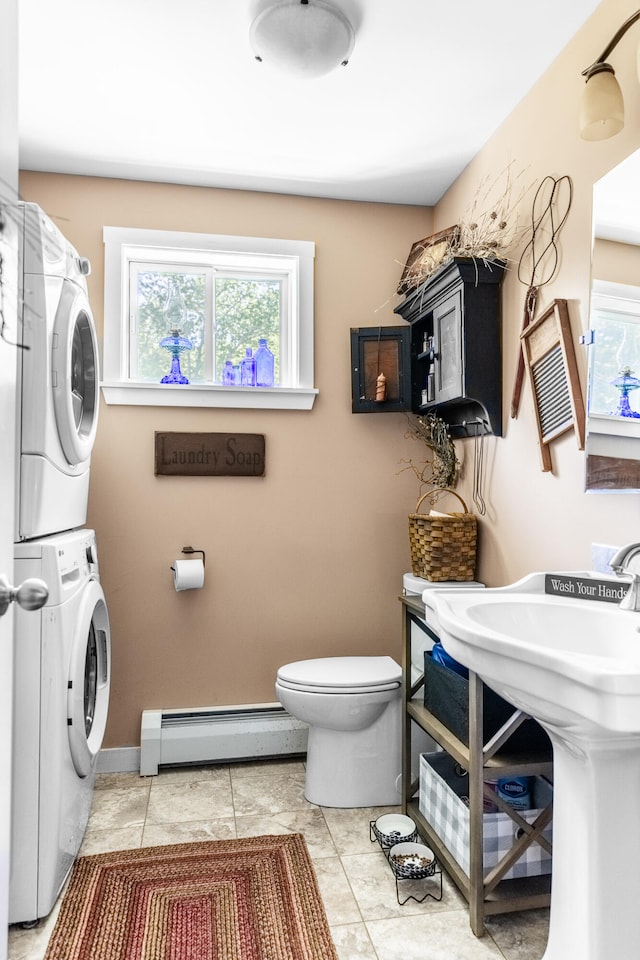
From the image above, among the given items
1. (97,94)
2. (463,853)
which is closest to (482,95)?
(97,94)

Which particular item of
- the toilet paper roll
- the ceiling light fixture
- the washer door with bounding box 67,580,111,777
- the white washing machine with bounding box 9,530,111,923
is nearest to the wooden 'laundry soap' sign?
the toilet paper roll

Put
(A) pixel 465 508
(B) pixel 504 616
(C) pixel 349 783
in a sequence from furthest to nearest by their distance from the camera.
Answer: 1. (A) pixel 465 508
2. (C) pixel 349 783
3. (B) pixel 504 616

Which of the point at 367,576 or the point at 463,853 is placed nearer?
the point at 463,853

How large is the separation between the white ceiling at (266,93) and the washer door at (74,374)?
2.36 ft

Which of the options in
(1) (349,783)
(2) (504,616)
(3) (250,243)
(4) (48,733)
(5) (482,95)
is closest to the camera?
(2) (504,616)

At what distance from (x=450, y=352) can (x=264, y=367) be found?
2.83 ft

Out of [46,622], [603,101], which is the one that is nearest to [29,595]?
[46,622]

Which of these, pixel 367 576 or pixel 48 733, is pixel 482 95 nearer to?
pixel 367 576

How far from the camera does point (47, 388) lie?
1765mm

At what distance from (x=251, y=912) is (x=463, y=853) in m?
0.60

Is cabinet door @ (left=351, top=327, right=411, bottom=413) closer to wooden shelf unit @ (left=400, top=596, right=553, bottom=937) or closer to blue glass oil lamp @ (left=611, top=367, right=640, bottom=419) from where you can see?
blue glass oil lamp @ (left=611, top=367, right=640, bottom=419)

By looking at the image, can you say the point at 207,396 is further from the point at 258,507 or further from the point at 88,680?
the point at 88,680

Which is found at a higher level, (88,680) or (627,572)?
(627,572)

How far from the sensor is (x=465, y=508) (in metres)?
2.56
